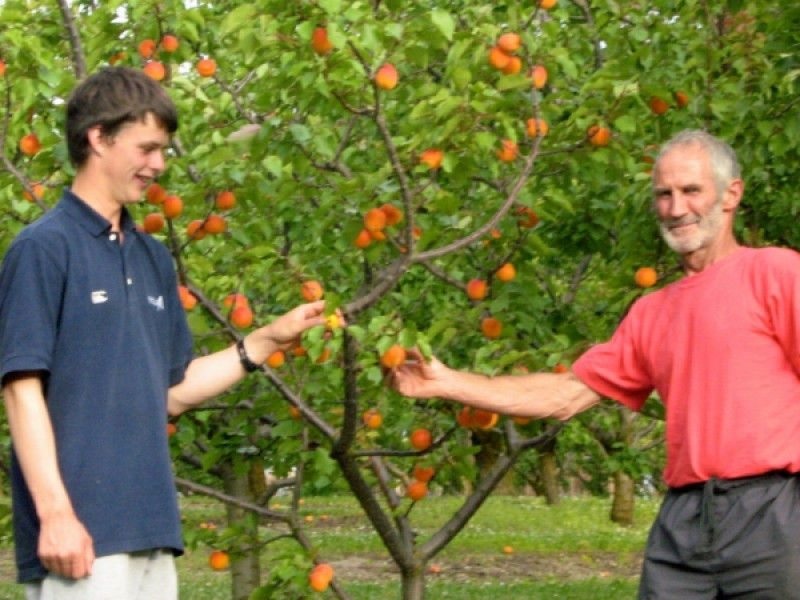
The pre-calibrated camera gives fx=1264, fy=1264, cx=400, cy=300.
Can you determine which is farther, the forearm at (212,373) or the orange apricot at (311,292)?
the orange apricot at (311,292)

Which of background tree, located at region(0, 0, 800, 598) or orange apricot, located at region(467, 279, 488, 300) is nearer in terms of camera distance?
background tree, located at region(0, 0, 800, 598)

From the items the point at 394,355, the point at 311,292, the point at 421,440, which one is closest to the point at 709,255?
the point at 394,355

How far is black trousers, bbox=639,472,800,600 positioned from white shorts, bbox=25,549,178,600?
1320 millimetres

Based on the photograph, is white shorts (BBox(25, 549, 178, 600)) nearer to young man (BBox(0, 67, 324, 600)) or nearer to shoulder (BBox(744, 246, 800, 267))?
young man (BBox(0, 67, 324, 600))

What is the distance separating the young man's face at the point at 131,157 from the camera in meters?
2.62

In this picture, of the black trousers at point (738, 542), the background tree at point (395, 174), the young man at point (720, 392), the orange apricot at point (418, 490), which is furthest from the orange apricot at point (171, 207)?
the black trousers at point (738, 542)

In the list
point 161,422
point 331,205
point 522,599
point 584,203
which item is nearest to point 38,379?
point 161,422

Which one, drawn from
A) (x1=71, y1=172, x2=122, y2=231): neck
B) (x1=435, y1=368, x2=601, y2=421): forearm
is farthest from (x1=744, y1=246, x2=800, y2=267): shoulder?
(x1=71, y1=172, x2=122, y2=231): neck

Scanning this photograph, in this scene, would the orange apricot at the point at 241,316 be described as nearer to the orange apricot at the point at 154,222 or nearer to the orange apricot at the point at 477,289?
the orange apricot at the point at 154,222

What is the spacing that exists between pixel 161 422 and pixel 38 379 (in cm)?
30

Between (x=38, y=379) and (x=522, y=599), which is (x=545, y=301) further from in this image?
(x=522, y=599)

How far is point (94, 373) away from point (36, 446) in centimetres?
19

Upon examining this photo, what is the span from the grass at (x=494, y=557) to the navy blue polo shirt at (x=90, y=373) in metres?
4.73

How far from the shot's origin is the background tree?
A: 3656 mm
